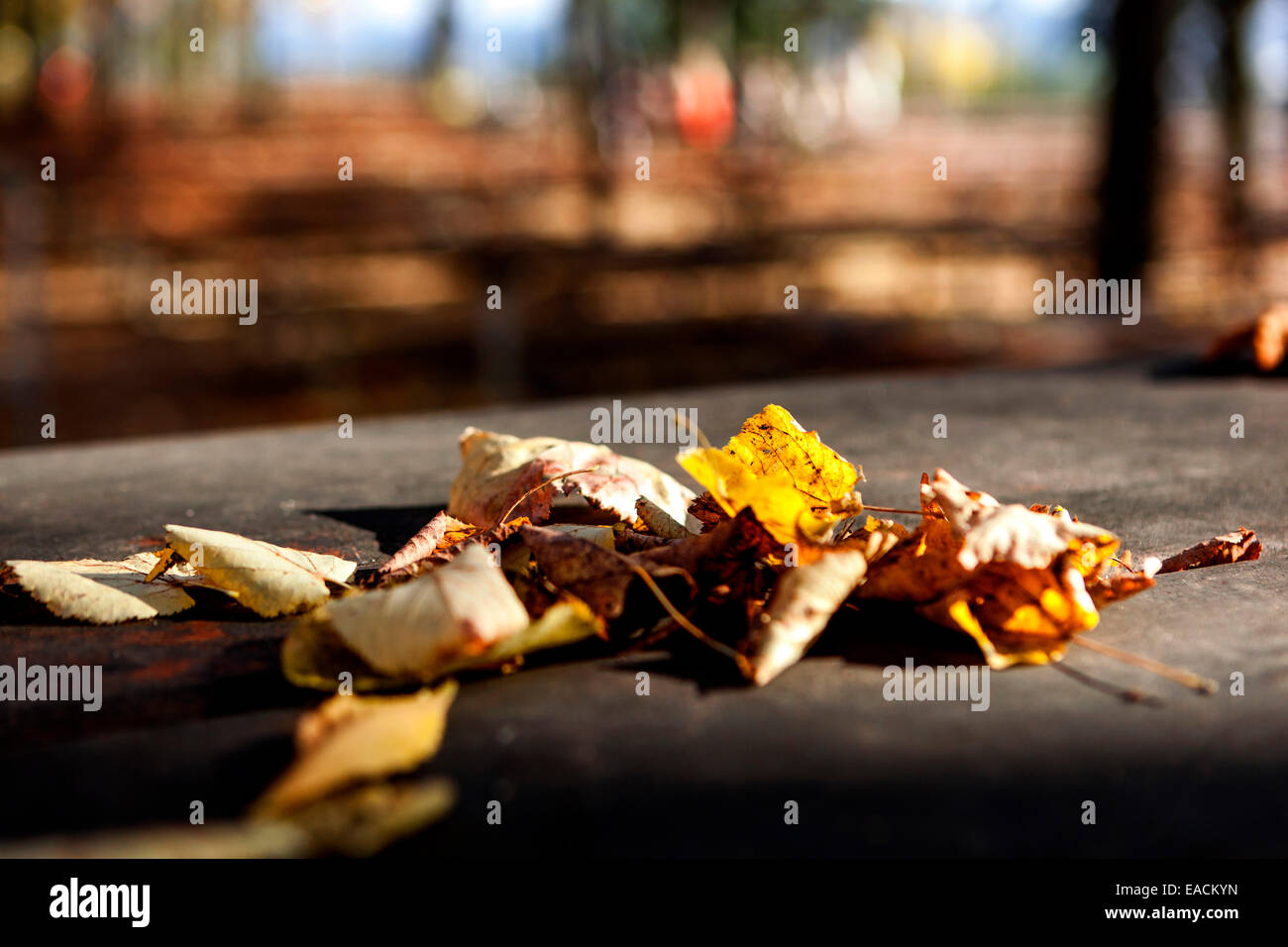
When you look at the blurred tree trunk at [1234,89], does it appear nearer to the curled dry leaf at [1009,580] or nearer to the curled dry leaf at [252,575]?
the curled dry leaf at [1009,580]

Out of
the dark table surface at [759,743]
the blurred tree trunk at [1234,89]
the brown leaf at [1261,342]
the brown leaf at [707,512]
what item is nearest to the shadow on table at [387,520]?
the dark table surface at [759,743]

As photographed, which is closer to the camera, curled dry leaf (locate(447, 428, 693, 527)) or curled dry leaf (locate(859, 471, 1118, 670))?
curled dry leaf (locate(859, 471, 1118, 670))

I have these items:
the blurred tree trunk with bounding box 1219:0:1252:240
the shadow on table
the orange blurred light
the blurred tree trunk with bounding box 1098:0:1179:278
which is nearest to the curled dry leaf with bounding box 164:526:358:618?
the shadow on table

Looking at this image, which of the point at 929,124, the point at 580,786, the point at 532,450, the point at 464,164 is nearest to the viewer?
the point at 580,786

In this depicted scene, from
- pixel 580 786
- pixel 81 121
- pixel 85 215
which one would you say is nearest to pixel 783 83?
pixel 81 121

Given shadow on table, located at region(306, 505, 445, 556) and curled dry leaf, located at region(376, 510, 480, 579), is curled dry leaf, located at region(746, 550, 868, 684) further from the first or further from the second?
shadow on table, located at region(306, 505, 445, 556)

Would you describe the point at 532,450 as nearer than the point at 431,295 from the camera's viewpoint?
Yes
